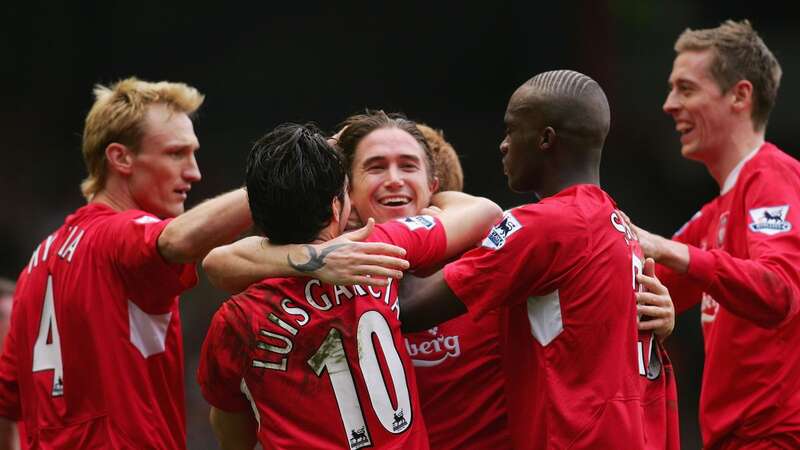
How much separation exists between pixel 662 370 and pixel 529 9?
9.44 meters

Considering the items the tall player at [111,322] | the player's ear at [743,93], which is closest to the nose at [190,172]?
the tall player at [111,322]

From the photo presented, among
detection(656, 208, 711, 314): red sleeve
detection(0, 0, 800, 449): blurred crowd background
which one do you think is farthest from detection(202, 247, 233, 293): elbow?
detection(0, 0, 800, 449): blurred crowd background

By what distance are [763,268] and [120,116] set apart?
308cm

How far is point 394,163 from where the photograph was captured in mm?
4422

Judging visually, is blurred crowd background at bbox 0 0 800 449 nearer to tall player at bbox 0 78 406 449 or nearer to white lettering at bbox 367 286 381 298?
tall player at bbox 0 78 406 449

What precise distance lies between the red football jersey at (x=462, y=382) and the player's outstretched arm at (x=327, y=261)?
66 centimetres

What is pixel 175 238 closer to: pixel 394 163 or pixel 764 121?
pixel 394 163

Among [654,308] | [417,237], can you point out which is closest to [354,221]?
[417,237]

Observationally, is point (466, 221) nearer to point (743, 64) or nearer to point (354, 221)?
point (354, 221)

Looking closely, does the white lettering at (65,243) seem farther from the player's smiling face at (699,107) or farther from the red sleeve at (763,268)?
the player's smiling face at (699,107)

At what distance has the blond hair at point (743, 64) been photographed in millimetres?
5691

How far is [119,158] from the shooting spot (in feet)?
17.1

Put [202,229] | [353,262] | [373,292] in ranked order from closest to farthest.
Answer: [353,262]
[373,292]
[202,229]

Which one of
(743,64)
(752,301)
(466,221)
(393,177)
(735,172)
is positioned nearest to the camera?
(466,221)
